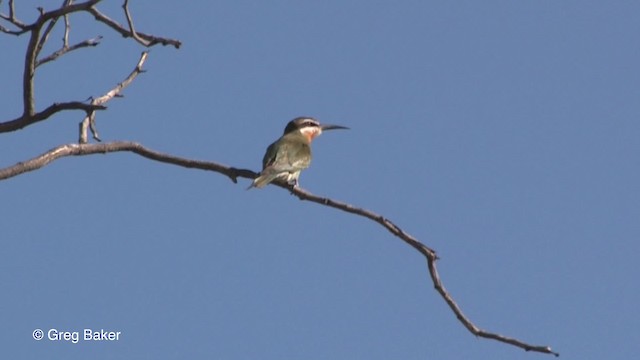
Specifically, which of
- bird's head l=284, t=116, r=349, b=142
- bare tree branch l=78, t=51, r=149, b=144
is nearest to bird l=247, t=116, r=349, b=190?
bird's head l=284, t=116, r=349, b=142

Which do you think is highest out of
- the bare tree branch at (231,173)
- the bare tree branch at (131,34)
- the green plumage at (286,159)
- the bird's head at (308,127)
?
the bird's head at (308,127)

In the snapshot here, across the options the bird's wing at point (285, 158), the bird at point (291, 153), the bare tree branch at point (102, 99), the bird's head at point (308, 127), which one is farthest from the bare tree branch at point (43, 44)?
the bird's head at point (308, 127)

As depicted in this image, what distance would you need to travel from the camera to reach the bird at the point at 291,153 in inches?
268

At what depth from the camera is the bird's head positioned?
8836 millimetres

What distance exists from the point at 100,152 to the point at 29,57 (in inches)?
17.9

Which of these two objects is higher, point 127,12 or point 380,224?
point 127,12

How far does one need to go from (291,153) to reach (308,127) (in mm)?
1322

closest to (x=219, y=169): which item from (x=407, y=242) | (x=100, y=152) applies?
(x=100, y=152)

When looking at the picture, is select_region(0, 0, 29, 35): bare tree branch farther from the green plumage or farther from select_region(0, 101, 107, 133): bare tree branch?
the green plumage

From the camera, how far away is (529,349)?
3828 mm

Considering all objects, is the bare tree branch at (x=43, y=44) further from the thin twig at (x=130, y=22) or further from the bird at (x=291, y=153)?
the bird at (x=291, y=153)

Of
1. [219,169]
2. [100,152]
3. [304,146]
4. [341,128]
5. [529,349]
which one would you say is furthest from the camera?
[341,128]

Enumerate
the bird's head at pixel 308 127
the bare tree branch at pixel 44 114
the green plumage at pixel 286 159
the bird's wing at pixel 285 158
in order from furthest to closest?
the bird's head at pixel 308 127 → the bird's wing at pixel 285 158 → the green plumage at pixel 286 159 → the bare tree branch at pixel 44 114

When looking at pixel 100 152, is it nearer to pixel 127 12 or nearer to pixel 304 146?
pixel 127 12
